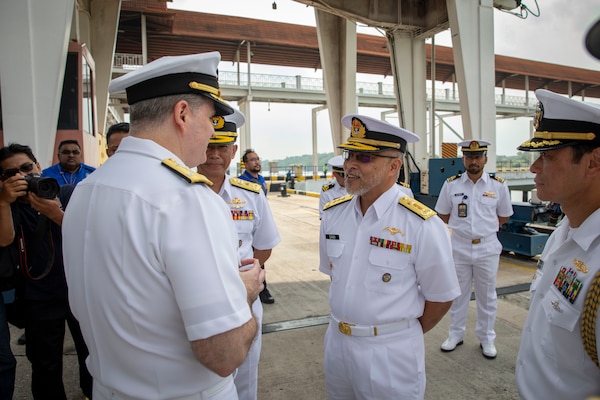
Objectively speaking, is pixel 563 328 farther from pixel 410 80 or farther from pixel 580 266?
pixel 410 80

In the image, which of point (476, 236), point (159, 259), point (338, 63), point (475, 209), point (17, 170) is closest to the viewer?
point (159, 259)

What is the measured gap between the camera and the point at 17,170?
2.48 metres

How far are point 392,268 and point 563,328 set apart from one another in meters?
0.79

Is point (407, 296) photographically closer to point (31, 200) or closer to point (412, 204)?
point (412, 204)

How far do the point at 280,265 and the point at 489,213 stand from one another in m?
3.84

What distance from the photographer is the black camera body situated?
2.25 m

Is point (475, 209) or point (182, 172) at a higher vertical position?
point (182, 172)

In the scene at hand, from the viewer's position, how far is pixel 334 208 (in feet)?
7.89

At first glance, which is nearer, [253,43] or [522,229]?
[522,229]

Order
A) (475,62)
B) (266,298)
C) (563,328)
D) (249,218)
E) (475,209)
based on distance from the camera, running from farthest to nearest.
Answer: (475,62)
(266,298)
(475,209)
(249,218)
(563,328)

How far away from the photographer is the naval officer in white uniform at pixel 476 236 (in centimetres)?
372

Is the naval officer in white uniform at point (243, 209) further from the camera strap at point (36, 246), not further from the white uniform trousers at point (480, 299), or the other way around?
the white uniform trousers at point (480, 299)

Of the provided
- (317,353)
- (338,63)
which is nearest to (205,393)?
(317,353)

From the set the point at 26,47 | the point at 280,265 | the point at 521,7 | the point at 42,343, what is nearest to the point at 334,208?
the point at 42,343
